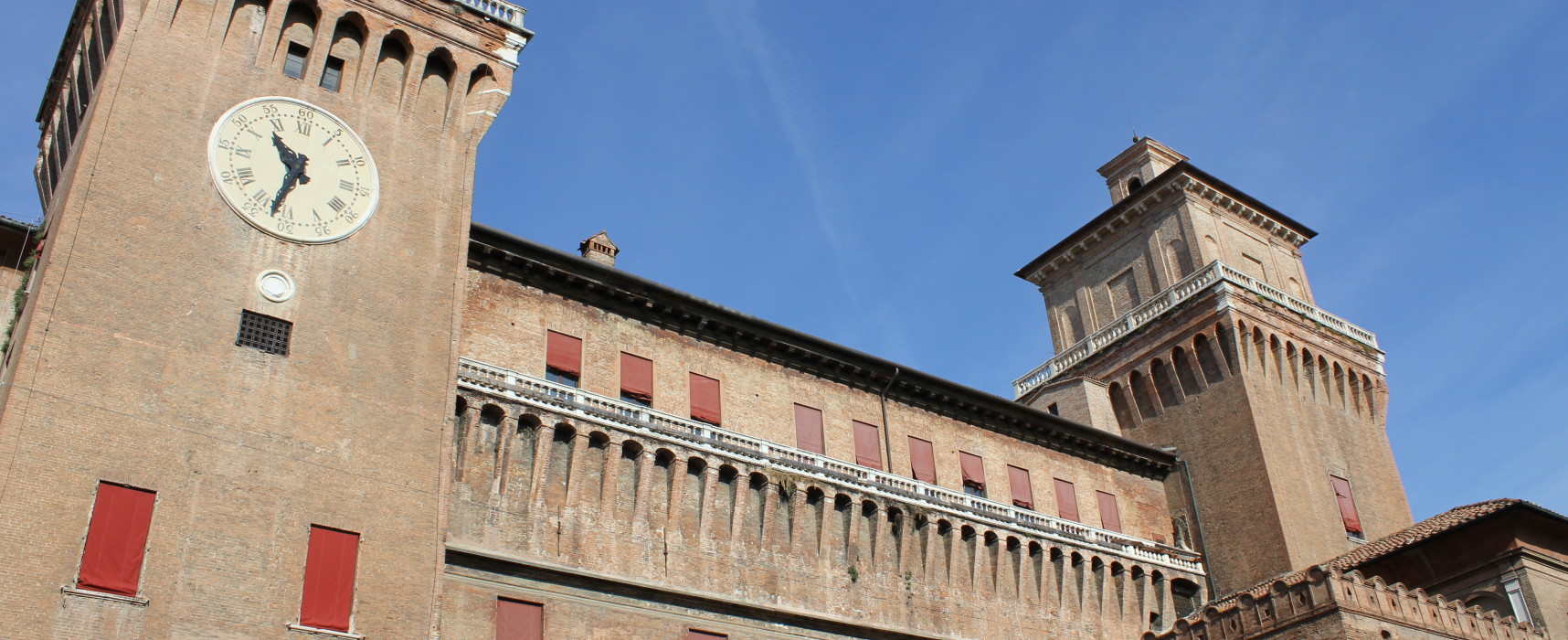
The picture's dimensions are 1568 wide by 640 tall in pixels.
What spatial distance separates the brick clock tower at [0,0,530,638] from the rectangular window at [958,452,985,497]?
1420cm

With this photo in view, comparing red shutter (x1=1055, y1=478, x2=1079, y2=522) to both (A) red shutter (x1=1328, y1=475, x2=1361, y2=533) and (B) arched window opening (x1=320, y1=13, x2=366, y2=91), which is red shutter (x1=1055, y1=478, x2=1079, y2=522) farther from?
(B) arched window opening (x1=320, y1=13, x2=366, y2=91)

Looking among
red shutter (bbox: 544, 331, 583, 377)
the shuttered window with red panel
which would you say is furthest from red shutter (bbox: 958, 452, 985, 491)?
red shutter (bbox: 544, 331, 583, 377)

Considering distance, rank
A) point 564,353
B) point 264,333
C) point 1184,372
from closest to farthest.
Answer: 1. point 264,333
2. point 564,353
3. point 1184,372

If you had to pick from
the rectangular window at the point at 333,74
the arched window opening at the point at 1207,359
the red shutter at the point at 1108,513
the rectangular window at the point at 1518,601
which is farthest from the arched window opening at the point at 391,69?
the rectangular window at the point at 1518,601

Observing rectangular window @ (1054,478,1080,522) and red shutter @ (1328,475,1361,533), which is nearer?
rectangular window @ (1054,478,1080,522)

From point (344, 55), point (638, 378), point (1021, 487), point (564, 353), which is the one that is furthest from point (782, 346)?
point (344, 55)

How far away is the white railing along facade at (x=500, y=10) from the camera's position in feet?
85.5

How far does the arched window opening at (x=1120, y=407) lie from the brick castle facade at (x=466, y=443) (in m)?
2.70

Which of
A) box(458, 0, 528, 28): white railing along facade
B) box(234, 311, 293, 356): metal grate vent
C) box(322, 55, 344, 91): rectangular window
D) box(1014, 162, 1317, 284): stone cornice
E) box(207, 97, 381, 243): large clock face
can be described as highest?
box(1014, 162, 1317, 284): stone cornice

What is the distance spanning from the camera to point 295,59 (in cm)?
2364

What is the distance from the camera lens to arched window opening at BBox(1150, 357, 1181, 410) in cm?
3894

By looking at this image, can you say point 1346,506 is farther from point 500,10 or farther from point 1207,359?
point 500,10

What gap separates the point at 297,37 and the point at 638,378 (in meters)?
9.20

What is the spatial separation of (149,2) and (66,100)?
426 centimetres
